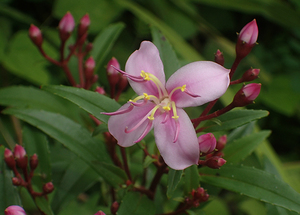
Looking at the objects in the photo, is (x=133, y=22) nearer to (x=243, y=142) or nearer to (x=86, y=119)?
(x=86, y=119)

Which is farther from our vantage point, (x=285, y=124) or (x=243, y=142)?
(x=285, y=124)

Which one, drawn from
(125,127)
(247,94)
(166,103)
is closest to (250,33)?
(247,94)

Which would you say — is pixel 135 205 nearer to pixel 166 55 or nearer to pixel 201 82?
pixel 201 82

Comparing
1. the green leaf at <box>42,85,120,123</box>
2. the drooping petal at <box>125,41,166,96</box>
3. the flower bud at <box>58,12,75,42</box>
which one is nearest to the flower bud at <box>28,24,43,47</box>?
the flower bud at <box>58,12,75,42</box>

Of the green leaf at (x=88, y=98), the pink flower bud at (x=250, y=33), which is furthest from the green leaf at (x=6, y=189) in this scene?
the pink flower bud at (x=250, y=33)

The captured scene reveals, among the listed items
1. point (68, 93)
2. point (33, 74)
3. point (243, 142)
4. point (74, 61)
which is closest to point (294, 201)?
point (243, 142)

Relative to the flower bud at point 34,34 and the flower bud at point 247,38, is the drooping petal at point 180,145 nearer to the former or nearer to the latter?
the flower bud at point 247,38
